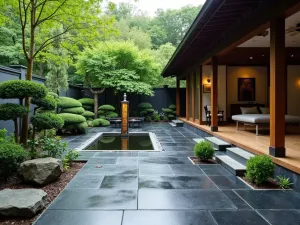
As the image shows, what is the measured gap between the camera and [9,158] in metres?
3.80

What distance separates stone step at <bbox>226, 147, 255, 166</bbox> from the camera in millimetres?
4758

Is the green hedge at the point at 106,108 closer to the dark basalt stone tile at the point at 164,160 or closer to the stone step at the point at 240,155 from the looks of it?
the dark basalt stone tile at the point at 164,160

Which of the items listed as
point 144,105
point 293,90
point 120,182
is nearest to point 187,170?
point 120,182

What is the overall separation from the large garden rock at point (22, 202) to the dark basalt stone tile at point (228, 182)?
7.68ft

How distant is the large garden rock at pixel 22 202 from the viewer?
282cm

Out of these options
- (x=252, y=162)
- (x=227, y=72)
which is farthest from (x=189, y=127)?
(x=252, y=162)

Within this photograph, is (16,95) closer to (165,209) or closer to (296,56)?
(165,209)

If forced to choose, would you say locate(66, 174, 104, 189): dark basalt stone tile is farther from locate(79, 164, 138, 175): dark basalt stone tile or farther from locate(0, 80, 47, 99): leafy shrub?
locate(0, 80, 47, 99): leafy shrub

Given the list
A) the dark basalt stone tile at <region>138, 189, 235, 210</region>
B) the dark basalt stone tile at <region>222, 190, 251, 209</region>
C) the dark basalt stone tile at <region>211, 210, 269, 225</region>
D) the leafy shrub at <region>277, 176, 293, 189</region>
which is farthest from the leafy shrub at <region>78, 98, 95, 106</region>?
the dark basalt stone tile at <region>211, 210, 269, 225</region>

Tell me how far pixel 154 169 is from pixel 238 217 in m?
2.17

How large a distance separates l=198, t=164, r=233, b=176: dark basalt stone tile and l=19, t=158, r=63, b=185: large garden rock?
96.1 inches

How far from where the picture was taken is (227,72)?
11.6 m

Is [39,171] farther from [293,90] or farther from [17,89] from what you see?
[293,90]

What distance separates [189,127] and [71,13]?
717 cm
